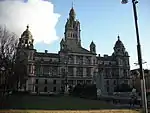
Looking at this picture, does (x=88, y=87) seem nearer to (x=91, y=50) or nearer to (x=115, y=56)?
(x=91, y=50)

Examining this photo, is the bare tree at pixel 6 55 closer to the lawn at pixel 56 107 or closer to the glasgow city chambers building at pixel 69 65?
the lawn at pixel 56 107

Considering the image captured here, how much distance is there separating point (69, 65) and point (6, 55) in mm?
53298

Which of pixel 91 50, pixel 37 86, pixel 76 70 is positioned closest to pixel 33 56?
pixel 37 86

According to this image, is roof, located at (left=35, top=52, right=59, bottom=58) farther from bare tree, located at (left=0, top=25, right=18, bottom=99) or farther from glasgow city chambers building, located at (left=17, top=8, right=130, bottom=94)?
bare tree, located at (left=0, top=25, right=18, bottom=99)

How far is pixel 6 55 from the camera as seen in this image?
33.2m

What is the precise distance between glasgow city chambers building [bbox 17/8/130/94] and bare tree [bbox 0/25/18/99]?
40.3 m

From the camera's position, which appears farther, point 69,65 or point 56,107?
point 69,65

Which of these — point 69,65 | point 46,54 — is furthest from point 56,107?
point 46,54

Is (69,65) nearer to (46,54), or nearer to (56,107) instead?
(46,54)

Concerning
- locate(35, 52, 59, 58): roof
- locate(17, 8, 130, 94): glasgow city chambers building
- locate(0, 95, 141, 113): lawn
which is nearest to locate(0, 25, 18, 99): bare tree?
locate(0, 95, 141, 113): lawn

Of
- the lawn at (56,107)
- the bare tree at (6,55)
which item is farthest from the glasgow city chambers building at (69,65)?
the lawn at (56,107)

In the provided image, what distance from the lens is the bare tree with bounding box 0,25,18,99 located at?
105ft

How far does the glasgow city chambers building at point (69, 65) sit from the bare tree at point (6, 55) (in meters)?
40.3

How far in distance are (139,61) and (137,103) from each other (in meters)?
17.1
